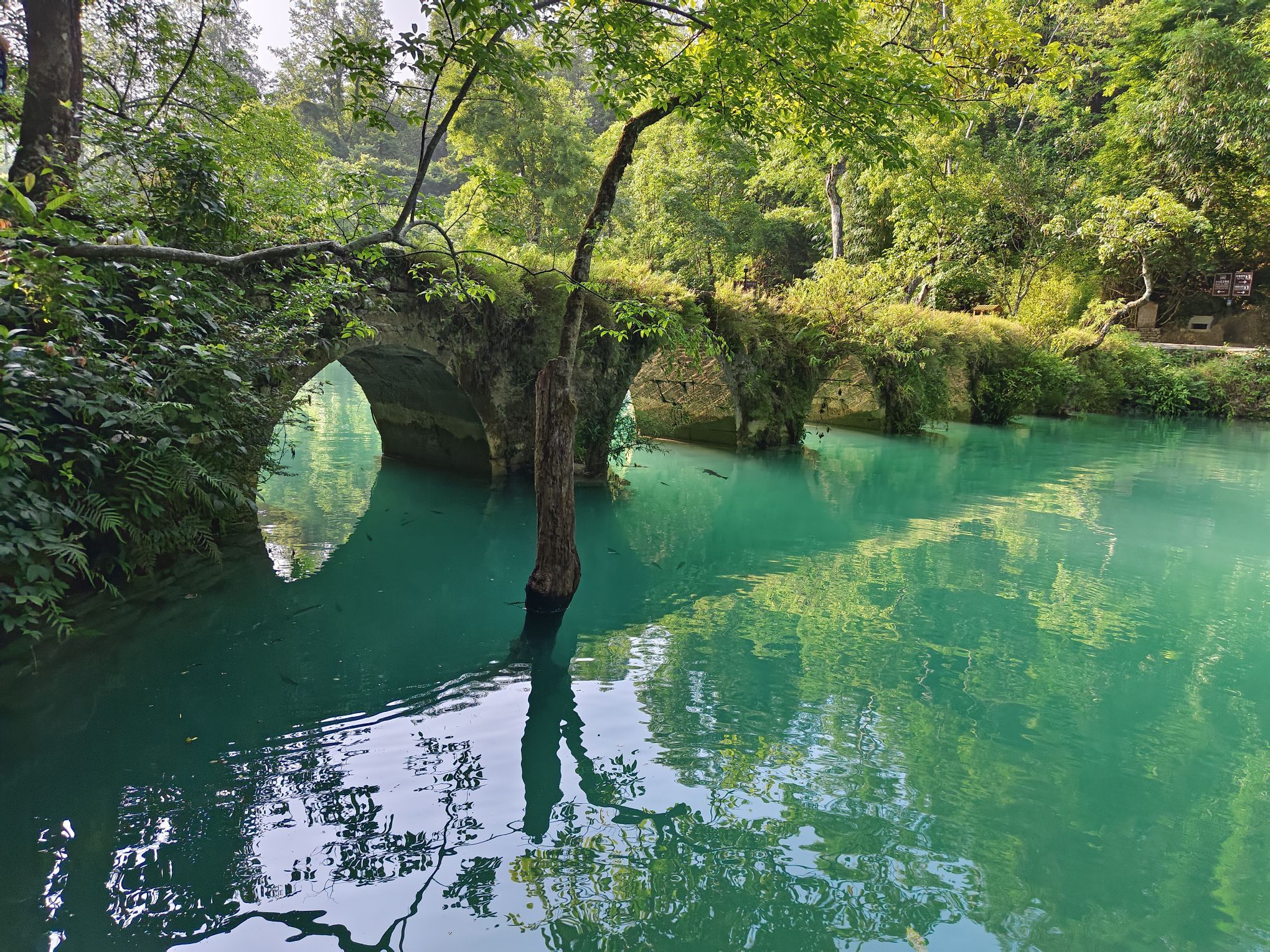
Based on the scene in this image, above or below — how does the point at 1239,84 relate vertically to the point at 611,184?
above

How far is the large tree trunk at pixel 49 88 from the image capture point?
504 cm

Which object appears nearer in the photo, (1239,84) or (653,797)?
(653,797)

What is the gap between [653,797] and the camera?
3602 mm

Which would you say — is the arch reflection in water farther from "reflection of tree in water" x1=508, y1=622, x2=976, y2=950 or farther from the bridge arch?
"reflection of tree in water" x1=508, y1=622, x2=976, y2=950

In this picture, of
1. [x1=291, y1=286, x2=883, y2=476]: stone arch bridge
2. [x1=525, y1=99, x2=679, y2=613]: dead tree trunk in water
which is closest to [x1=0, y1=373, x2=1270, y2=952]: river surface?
[x1=525, y1=99, x2=679, y2=613]: dead tree trunk in water

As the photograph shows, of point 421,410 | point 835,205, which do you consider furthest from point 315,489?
point 835,205

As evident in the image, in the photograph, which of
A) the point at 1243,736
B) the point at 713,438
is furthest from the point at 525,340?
the point at 1243,736

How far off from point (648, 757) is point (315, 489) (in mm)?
7742

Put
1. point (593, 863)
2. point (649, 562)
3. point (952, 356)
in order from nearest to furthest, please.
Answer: point (593, 863) → point (649, 562) → point (952, 356)

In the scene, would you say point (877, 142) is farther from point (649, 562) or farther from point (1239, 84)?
point (1239, 84)

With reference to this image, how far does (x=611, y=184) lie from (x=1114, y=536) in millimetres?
7749

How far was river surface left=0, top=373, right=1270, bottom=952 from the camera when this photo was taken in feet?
9.39

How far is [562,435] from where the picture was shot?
5023mm

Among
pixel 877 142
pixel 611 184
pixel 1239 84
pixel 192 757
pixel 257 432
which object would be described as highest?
pixel 1239 84
